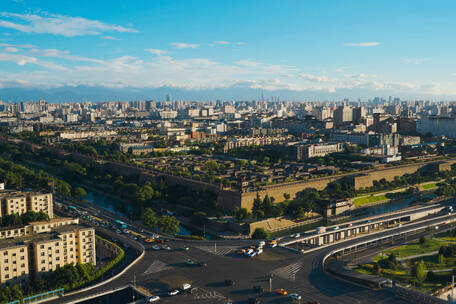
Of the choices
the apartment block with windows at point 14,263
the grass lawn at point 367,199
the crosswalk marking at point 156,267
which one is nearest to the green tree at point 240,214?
the crosswalk marking at point 156,267

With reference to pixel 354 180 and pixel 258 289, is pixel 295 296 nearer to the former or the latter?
pixel 258 289

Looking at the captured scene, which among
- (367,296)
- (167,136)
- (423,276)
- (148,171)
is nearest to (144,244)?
(367,296)

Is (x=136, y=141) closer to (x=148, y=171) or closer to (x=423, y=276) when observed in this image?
(x=148, y=171)

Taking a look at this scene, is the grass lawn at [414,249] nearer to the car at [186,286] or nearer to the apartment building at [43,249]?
the car at [186,286]

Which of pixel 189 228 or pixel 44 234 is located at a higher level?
pixel 44 234

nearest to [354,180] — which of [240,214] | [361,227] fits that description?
[361,227]

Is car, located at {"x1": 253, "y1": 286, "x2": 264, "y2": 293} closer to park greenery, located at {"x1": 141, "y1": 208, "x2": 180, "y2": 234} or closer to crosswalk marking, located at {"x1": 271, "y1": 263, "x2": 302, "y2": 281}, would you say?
crosswalk marking, located at {"x1": 271, "y1": 263, "x2": 302, "y2": 281}
